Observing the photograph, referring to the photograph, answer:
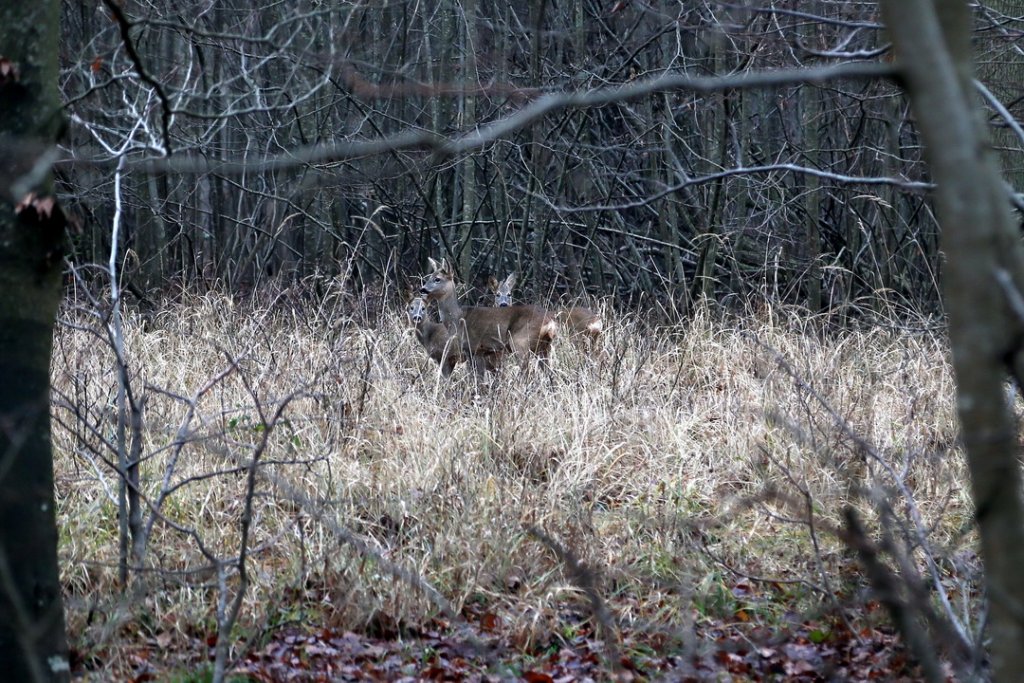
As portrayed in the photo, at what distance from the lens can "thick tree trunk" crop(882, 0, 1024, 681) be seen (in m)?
1.38

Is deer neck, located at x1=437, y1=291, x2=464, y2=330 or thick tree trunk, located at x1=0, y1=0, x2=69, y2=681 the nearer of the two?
thick tree trunk, located at x1=0, y1=0, x2=69, y2=681

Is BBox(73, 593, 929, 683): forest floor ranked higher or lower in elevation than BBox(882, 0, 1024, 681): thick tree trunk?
lower

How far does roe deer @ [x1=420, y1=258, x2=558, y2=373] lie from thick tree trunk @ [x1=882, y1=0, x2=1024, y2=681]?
766cm

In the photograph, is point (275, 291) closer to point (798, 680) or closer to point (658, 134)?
point (658, 134)

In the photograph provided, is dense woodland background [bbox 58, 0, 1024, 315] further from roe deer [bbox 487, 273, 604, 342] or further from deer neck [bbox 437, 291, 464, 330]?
roe deer [bbox 487, 273, 604, 342]

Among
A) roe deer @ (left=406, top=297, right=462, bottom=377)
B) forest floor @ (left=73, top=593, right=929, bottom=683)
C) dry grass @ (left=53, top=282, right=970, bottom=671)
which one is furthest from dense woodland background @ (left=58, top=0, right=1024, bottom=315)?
forest floor @ (left=73, top=593, right=929, bottom=683)

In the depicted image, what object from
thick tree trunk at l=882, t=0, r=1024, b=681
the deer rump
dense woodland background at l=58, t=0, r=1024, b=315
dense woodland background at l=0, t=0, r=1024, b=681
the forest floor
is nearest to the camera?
thick tree trunk at l=882, t=0, r=1024, b=681

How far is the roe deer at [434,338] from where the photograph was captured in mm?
9352

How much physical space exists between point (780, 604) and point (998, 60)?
18.1 ft

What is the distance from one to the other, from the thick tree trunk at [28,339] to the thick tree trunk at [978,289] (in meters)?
2.48

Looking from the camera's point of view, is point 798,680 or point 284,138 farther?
point 284,138

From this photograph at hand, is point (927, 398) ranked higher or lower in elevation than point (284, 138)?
lower

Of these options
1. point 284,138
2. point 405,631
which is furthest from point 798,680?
point 284,138

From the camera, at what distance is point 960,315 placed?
1394mm
